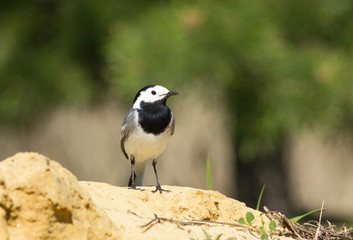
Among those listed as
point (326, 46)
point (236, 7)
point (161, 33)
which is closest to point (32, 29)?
point (161, 33)

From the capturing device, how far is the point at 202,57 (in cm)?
565

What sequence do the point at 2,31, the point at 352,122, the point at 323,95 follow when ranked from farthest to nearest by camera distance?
1. the point at 2,31
2. the point at 352,122
3. the point at 323,95

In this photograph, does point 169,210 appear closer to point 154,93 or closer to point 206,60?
point 154,93

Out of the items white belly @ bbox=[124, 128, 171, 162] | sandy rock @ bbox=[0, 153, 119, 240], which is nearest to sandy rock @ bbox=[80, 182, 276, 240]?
sandy rock @ bbox=[0, 153, 119, 240]

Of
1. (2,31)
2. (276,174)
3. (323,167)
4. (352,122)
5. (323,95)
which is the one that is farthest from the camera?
(323,167)

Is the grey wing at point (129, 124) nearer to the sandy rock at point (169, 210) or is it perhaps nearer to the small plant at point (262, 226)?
the sandy rock at point (169, 210)

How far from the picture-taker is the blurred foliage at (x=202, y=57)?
5.69m

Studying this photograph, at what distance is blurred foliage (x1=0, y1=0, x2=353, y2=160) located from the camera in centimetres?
569

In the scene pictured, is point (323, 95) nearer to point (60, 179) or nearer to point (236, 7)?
point (236, 7)

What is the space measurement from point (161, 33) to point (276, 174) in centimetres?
279

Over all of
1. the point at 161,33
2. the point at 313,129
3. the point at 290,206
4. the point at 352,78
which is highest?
the point at 161,33

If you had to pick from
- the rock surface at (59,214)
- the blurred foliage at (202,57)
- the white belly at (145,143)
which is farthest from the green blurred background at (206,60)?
the rock surface at (59,214)

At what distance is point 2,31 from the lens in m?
7.21

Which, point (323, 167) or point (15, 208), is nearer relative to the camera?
point (15, 208)
